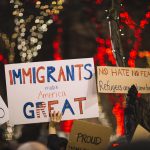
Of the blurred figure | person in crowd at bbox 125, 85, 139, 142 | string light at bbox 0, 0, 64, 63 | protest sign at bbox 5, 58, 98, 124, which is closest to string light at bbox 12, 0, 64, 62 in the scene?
string light at bbox 0, 0, 64, 63

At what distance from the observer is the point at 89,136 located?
2793mm

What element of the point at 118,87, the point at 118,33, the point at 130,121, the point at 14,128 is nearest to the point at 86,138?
the point at 130,121

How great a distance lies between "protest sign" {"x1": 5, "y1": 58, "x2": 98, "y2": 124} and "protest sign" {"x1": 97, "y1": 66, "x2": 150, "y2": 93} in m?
0.12

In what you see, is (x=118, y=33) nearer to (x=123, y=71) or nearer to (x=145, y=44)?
(x=145, y=44)

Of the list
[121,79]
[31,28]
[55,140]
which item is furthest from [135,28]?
[55,140]

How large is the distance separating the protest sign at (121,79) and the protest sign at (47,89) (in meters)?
0.12

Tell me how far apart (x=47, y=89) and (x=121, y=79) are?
0.66 metres

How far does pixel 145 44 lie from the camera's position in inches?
161

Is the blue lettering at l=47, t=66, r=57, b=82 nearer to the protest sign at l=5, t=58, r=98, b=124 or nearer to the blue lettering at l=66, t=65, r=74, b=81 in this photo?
the protest sign at l=5, t=58, r=98, b=124

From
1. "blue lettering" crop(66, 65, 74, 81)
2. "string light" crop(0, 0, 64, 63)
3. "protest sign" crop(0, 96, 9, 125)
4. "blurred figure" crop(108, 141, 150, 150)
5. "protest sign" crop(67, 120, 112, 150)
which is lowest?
"protest sign" crop(67, 120, 112, 150)

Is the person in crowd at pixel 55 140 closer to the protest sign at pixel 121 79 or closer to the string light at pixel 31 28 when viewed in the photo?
the protest sign at pixel 121 79

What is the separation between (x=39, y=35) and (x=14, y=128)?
3.14 feet

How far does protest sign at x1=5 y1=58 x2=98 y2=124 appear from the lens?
10.5ft

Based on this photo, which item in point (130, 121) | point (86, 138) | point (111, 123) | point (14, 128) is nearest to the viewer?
point (86, 138)
